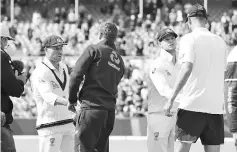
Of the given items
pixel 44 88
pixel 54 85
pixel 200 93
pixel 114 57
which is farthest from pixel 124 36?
pixel 200 93

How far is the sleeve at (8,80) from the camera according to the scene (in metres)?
6.16

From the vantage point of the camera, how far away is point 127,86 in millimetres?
18250

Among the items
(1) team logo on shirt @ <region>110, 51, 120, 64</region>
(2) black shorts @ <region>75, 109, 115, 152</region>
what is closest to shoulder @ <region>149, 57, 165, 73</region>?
(1) team logo on shirt @ <region>110, 51, 120, 64</region>

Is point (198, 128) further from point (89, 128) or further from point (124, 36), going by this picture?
point (124, 36)

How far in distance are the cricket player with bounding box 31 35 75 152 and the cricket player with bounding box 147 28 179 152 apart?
95cm

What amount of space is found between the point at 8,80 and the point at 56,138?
5.22ft

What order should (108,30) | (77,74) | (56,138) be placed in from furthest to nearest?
(56,138), (108,30), (77,74)

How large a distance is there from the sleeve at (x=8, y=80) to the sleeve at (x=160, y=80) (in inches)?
77.0

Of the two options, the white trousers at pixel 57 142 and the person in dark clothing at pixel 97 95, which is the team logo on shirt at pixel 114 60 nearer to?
the person in dark clothing at pixel 97 95

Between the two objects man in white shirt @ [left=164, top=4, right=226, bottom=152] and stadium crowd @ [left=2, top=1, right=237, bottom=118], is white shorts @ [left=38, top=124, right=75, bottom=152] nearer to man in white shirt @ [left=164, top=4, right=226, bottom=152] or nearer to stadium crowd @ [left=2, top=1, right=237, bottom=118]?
man in white shirt @ [left=164, top=4, right=226, bottom=152]

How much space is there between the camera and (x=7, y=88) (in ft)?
20.4

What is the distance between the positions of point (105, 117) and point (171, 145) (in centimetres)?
121

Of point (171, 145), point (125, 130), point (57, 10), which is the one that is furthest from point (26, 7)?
point (171, 145)

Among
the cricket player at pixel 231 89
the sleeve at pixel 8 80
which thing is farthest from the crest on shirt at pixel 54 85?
the cricket player at pixel 231 89
